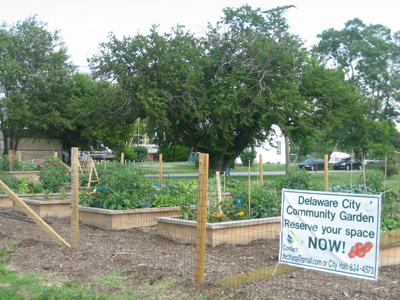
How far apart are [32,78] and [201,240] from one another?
3242cm

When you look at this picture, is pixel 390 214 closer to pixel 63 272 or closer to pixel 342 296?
pixel 342 296

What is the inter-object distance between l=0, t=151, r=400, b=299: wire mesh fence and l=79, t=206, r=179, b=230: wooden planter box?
21 mm

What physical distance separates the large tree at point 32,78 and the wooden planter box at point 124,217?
85.8 ft

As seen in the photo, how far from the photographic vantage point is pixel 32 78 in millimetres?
34562

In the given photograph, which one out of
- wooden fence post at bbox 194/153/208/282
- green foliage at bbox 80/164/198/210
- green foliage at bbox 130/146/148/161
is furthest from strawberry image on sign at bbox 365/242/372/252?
green foliage at bbox 130/146/148/161

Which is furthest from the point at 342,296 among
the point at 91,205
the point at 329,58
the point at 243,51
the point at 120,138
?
the point at 329,58

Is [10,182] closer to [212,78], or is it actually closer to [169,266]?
[169,266]

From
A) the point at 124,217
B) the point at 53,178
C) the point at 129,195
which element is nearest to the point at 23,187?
the point at 53,178

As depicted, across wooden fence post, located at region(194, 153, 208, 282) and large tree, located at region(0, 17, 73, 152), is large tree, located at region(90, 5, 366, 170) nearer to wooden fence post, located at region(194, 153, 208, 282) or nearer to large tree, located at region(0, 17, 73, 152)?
large tree, located at region(0, 17, 73, 152)

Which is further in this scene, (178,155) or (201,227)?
(178,155)

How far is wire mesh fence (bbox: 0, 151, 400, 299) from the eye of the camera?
17.3 feet

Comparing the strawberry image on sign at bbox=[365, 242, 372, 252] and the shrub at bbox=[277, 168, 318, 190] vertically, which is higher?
the shrub at bbox=[277, 168, 318, 190]

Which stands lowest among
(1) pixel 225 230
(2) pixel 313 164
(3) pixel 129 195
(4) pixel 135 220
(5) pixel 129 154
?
(4) pixel 135 220

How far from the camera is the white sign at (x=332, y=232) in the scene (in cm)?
424
